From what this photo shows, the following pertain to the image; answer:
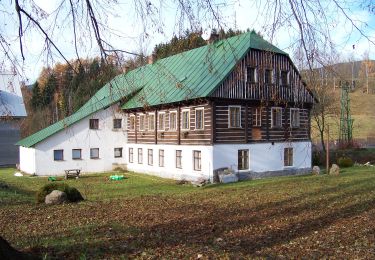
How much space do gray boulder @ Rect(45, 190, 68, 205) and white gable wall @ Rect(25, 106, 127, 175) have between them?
17800 millimetres

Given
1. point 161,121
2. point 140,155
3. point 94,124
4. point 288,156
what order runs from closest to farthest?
1. point 288,156
2. point 161,121
3. point 140,155
4. point 94,124

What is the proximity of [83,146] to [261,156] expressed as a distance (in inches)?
607

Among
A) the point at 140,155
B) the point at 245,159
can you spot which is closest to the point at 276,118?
the point at 245,159

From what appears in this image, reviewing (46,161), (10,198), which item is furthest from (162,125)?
(10,198)

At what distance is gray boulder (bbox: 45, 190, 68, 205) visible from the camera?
50.0 ft

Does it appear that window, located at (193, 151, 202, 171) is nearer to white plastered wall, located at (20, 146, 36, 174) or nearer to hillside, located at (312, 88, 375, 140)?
white plastered wall, located at (20, 146, 36, 174)

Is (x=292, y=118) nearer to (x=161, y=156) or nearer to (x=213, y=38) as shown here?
(x=161, y=156)

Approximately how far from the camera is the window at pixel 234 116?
27161mm

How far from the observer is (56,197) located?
15.4 metres

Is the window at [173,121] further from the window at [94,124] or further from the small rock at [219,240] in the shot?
the small rock at [219,240]

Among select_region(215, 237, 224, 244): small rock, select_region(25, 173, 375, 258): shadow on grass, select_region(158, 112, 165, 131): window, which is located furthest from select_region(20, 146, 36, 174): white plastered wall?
select_region(215, 237, 224, 244): small rock

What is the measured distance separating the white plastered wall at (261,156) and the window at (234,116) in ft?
4.39

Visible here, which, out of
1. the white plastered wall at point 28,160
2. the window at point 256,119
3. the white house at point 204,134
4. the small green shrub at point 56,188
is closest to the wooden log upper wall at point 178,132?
the white house at point 204,134

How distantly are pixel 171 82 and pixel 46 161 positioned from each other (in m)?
29.5
